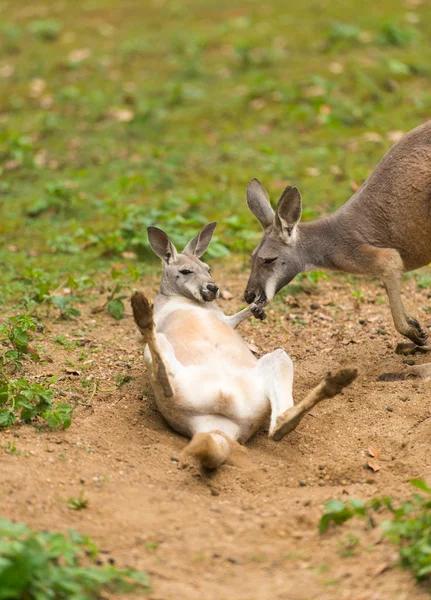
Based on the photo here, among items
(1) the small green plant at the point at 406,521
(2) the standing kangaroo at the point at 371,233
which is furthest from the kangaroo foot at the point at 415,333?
(1) the small green plant at the point at 406,521

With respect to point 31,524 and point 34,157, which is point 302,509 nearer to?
point 31,524

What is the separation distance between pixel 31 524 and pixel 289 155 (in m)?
6.39

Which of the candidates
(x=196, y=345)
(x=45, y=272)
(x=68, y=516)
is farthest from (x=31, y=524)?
(x=45, y=272)

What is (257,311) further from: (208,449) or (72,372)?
(208,449)

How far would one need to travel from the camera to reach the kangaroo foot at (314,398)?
13.5ft

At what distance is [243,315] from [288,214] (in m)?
0.73

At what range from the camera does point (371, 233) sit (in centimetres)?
577

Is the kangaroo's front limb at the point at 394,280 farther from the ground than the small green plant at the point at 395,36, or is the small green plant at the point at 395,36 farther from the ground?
the kangaroo's front limb at the point at 394,280

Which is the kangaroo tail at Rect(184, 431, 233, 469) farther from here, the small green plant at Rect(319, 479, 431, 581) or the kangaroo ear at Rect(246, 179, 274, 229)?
the kangaroo ear at Rect(246, 179, 274, 229)

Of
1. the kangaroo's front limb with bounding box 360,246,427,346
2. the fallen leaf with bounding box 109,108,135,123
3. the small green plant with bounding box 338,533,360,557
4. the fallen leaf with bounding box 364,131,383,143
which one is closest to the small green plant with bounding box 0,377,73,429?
the small green plant with bounding box 338,533,360,557

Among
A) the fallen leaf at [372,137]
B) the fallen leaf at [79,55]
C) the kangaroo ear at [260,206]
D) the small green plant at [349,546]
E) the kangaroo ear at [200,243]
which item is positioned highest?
the small green plant at [349,546]

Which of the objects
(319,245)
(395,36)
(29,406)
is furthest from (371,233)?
(395,36)

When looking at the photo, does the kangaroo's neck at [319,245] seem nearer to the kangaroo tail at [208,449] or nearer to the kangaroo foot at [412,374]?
the kangaroo foot at [412,374]

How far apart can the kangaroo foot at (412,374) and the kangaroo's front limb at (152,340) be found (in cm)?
151
